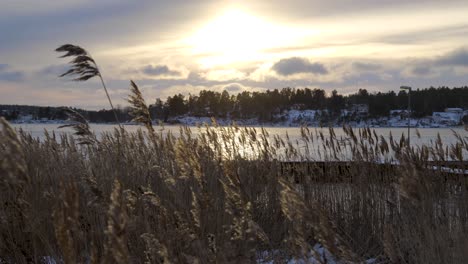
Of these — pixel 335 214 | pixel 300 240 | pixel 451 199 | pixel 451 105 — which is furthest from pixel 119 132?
pixel 451 105

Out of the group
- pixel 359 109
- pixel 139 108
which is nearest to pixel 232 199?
pixel 139 108

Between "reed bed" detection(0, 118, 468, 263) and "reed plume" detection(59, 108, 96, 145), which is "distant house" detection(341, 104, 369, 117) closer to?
"reed bed" detection(0, 118, 468, 263)

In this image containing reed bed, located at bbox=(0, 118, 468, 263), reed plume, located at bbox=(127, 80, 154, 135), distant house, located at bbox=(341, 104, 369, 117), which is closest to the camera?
reed bed, located at bbox=(0, 118, 468, 263)

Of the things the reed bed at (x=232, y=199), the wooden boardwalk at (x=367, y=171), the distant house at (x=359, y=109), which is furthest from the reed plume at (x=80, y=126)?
the distant house at (x=359, y=109)

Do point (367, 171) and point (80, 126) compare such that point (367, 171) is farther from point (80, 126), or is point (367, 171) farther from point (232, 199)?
point (80, 126)

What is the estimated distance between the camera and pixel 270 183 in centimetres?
593

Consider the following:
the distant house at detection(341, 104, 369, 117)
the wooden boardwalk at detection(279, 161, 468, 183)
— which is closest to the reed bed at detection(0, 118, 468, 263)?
the wooden boardwalk at detection(279, 161, 468, 183)

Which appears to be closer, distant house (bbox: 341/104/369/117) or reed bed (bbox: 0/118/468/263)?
reed bed (bbox: 0/118/468/263)

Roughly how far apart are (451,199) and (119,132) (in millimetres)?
4761

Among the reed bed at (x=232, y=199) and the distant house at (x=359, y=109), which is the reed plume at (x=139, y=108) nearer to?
the reed bed at (x=232, y=199)

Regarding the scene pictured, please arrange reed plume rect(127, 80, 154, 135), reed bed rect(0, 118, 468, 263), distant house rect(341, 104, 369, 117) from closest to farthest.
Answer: reed bed rect(0, 118, 468, 263) → reed plume rect(127, 80, 154, 135) → distant house rect(341, 104, 369, 117)

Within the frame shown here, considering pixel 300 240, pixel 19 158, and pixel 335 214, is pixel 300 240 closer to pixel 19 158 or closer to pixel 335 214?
pixel 19 158

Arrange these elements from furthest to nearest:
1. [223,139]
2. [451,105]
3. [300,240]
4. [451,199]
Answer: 1. [451,105]
2. [223,139]
3. [451,199]
4. [300,240]

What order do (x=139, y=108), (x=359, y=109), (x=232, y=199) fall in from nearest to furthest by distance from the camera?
(x=232, y=199) < (x=139, y=108) < (x=359, y=109)
